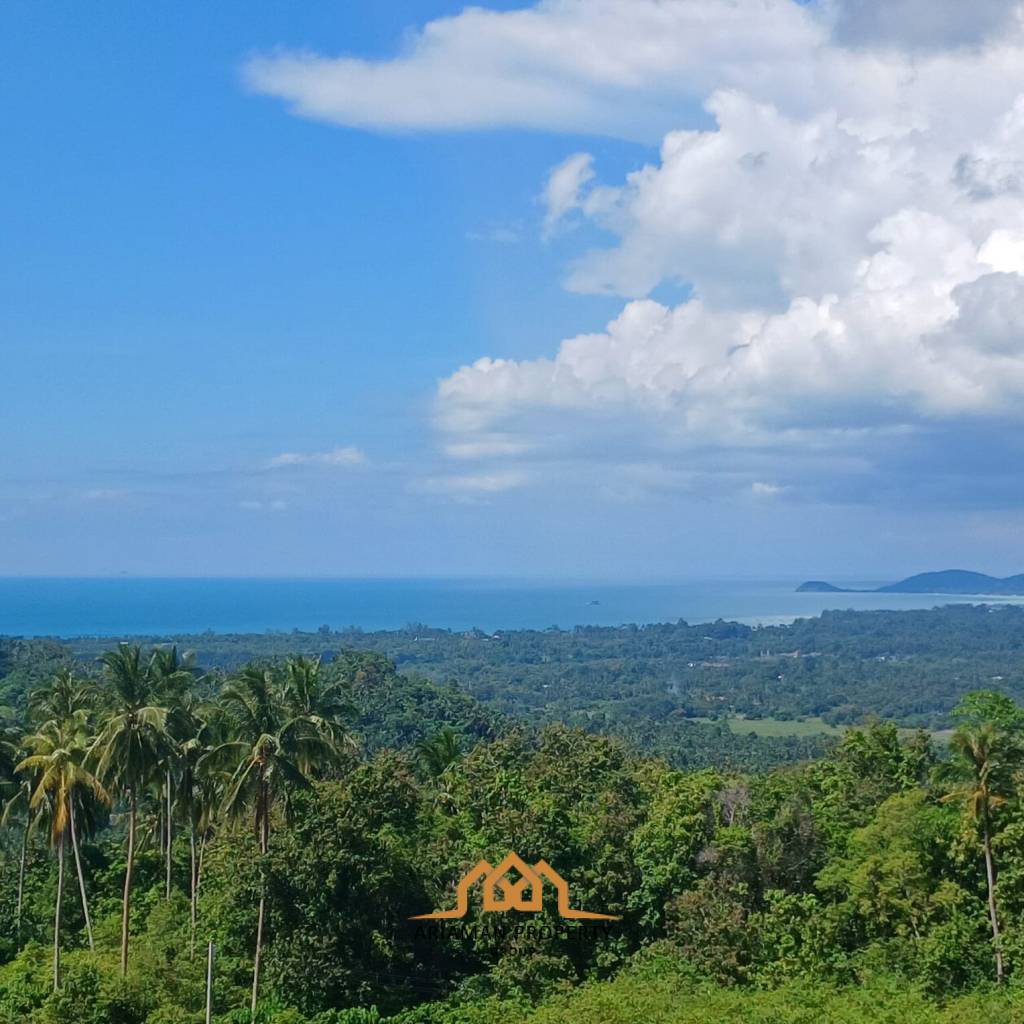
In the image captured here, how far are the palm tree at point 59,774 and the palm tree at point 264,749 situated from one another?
324 centimetres

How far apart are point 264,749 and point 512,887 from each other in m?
6.48

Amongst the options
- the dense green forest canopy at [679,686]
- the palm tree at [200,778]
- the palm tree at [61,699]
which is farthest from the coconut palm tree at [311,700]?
the dense green forest canopy at [679,686]

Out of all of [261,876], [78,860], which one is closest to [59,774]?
[78,860]

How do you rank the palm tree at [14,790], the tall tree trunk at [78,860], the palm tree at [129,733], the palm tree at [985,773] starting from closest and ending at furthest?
the palm tree at [985,773] → the palm tree at [129,733] → the tall tree trunk at [78,860] → the palm tree at [14,790]

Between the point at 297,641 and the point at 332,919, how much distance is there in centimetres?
17355

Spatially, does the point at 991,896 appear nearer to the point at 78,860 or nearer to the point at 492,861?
the point at 492,861

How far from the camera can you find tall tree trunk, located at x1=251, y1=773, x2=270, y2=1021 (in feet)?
83.5

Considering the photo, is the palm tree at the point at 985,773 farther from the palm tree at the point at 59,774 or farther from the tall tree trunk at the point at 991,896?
the palm tree at the point at 59,774

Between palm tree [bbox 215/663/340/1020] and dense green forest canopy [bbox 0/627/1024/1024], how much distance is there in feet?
0.25

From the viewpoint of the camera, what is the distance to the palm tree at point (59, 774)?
26.5m

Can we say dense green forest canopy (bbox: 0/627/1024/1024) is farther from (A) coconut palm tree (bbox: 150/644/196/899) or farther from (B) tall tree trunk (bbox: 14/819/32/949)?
(B) tall tree trunk (bbox: 14/819/32/949)

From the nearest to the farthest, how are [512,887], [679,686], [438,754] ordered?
1. [512,887]
2. [438,754]
3. [679,686]

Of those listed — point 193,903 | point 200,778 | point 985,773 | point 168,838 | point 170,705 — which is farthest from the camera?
point 168,838

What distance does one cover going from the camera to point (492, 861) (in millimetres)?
27062
